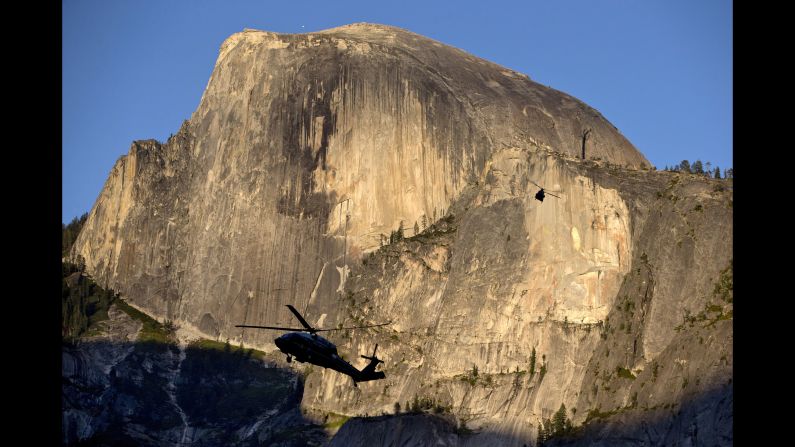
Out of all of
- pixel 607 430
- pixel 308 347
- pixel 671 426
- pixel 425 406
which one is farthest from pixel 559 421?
pixel 308 347

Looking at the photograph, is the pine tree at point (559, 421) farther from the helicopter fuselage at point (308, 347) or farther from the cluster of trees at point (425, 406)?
the helicopter fuselage at point (308, 347)

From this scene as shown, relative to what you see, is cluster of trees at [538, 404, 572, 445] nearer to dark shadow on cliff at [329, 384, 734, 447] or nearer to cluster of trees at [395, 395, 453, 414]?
dark shadow on cliff at [329, 384, 734, 447]

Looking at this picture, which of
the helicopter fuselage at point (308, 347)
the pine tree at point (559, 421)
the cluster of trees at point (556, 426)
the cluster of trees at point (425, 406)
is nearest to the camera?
the helicopter fuselage at point (308, 347)

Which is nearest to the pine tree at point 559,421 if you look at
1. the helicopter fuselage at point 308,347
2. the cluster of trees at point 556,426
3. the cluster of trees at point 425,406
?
the cluster of trees at point 556,426

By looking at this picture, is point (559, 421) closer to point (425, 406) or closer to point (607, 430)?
point (607, 430)

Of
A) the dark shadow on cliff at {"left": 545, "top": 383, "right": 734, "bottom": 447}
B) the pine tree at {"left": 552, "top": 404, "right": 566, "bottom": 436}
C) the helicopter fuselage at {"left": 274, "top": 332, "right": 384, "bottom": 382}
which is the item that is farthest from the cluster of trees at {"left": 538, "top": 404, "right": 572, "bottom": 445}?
the helicopter fuselage at {"left": 274, "top": 332, "right": 384, "bottom": 382}

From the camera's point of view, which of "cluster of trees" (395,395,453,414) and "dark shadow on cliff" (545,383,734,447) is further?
"cluster of trees" (395,395,453,414)
